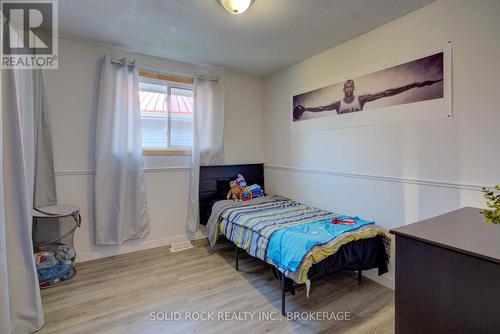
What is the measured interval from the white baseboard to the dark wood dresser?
2.63 meters

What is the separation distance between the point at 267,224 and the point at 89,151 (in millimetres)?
2113

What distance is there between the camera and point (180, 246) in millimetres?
3121

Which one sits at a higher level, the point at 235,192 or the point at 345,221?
the point at 235,192

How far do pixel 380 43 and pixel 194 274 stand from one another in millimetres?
2848

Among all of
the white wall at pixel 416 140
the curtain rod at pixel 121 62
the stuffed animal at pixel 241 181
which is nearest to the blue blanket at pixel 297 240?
the white wall at pixel 416 140

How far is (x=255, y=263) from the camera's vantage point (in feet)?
8.88

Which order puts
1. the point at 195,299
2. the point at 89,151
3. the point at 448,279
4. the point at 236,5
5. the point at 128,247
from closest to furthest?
the point at 448,279 → the point at 236,5 → the point at 195,299 → the point at 89,151 → the point at 128,247

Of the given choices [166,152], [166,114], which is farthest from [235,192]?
[166,114]

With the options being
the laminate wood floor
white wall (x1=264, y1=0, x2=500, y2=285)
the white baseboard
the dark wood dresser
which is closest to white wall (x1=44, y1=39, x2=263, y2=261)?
the white baseboard

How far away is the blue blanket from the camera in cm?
177

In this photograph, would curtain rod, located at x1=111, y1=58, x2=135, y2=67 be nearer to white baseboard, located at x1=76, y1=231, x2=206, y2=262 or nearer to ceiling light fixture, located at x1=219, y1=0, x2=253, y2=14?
ceiling light fixture, located at x1=219, y1=0, x2=253, y2=14

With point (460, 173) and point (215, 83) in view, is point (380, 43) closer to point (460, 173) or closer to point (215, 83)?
point (460, 173)

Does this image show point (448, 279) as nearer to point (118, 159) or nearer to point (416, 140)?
point (416, 140)

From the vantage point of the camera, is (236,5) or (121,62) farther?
(121,62)
